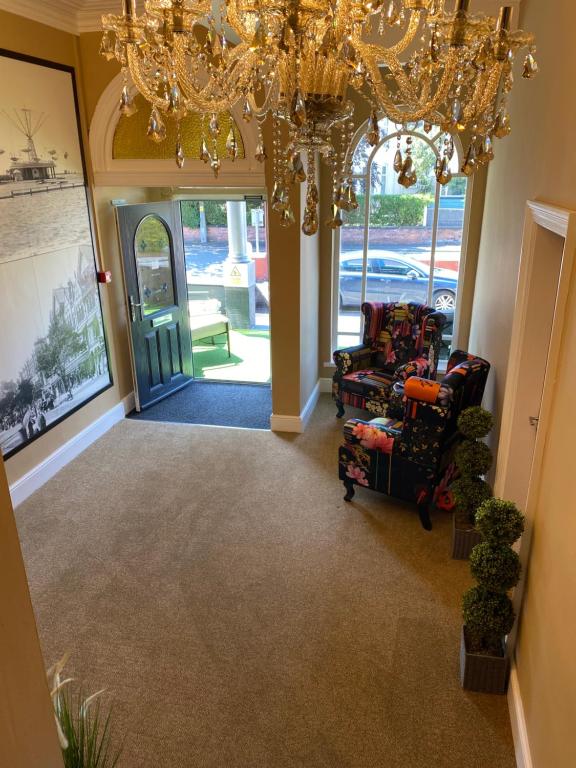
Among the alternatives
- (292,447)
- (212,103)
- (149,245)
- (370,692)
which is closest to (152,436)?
(292,447)

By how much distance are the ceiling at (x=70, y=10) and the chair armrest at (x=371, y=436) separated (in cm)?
285

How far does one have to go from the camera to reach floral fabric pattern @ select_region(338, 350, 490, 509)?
3738 millimetres

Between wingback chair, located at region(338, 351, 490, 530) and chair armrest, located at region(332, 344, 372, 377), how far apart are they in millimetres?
1392

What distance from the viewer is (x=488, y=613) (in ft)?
Answer: 8.45

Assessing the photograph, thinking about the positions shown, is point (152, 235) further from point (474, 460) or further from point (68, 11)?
point (474, 460)

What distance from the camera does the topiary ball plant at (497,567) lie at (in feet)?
8.22

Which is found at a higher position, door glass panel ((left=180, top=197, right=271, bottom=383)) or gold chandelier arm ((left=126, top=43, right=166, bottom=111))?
gold chandelier arm ((left=126, top=43, right=166, bottom=111))

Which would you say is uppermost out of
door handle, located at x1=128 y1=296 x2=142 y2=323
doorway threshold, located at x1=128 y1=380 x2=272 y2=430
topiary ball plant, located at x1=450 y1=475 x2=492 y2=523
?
door handle, located at x1=128 y1=296 x2=142 y2=323

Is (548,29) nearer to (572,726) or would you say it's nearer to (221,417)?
(572,726)

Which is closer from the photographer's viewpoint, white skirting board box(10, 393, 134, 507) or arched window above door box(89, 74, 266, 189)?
white skirting board box(10, 393, 134, 507)

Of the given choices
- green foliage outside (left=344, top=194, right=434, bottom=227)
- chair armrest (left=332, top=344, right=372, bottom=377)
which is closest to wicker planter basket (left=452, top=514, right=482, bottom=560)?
chair armrest (left=332, top=344, right=372, bottom=377)

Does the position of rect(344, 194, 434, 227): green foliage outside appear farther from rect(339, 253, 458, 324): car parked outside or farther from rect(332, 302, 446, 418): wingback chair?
rect(332, 302, 446, 418): wingback chair

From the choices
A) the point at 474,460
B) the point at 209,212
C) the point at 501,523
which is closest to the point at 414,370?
the point at 474,460

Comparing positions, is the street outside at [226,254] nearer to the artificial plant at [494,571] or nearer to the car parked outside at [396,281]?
Result: the car parked outside at [396,281]
